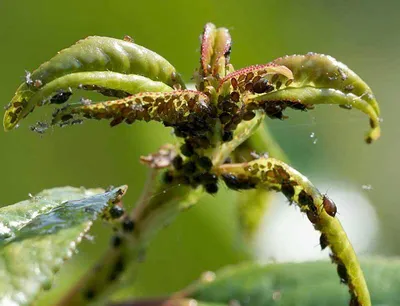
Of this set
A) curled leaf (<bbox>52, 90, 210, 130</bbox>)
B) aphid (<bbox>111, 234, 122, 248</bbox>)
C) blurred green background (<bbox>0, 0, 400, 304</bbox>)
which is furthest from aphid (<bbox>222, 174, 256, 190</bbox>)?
blurred green background (<bbox>0, 0, 400, 304</bbox>)

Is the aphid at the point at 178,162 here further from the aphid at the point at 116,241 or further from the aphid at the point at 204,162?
the aphid at the point at 116,241

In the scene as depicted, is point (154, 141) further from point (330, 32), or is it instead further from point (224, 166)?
point (330, 32)

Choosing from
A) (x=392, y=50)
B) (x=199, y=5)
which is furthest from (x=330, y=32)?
(x=199, y=5)

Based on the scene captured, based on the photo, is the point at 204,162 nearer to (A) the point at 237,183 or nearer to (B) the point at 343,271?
(A) the point at 237,183

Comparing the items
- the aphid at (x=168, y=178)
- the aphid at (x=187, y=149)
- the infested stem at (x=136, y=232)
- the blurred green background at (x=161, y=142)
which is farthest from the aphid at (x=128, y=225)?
the blurred green background at (x=161, y=142)

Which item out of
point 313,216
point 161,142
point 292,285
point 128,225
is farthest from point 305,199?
point 161,142

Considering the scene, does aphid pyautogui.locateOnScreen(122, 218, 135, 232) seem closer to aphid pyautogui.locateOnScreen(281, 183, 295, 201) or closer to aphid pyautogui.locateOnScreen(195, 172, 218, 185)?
aphid pyautogui.locateOnScreen(195, 172, 218, 185)
